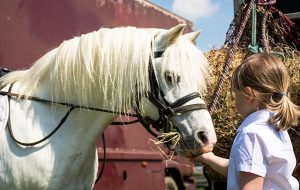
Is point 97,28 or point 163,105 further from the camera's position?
point 97,28

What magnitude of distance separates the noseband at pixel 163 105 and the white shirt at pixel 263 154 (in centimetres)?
78

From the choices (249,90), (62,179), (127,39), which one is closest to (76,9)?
(127,39)

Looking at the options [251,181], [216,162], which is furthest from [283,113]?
[216,162]

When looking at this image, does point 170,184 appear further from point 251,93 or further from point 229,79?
point 251,93

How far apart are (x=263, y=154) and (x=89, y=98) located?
128 cm

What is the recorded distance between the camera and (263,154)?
1896 mm

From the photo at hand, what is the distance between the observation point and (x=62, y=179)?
9.32 ft

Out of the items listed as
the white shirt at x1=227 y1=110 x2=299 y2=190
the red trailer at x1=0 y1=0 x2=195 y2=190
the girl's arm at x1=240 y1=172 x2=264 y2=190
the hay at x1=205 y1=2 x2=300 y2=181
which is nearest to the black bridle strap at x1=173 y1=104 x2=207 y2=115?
the hay at x1=205 y1=2 x2=300 y2=181

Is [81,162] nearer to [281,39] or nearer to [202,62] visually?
[202,62]

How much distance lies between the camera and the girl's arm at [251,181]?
6.06 ft

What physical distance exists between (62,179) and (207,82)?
3.25 ft

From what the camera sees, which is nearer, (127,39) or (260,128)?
(260,128)

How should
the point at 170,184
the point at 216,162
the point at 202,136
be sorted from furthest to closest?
1. the point at 170,184
2. the point at 202,136
3. the point at 216,162

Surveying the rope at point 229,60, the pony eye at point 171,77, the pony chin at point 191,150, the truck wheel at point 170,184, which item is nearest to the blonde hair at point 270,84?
the pony chin at point 191,150
